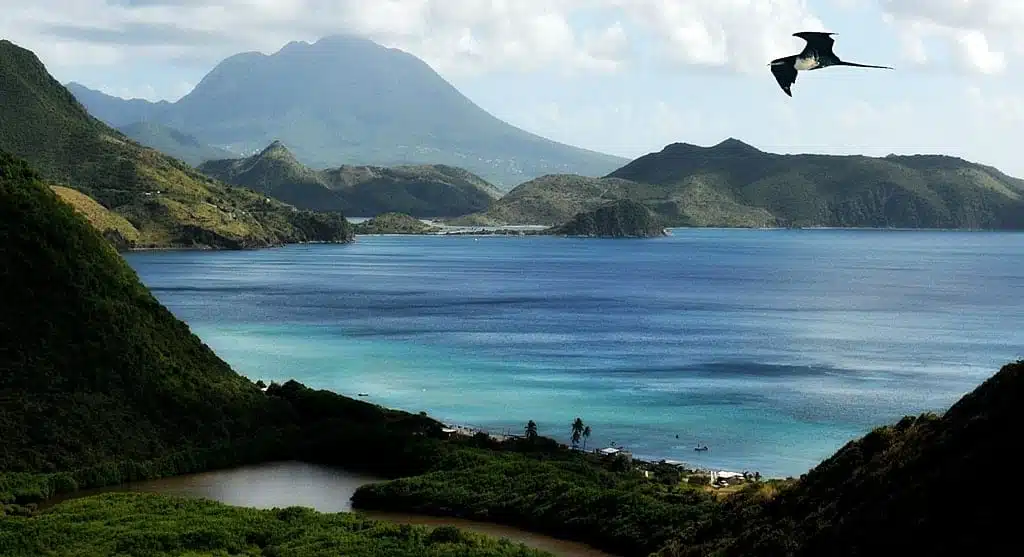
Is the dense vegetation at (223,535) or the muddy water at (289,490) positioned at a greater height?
the dense vegetation at (223,535)

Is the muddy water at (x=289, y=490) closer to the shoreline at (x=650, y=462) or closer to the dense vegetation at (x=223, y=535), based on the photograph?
the dense vegetation at (x=223, y=535)

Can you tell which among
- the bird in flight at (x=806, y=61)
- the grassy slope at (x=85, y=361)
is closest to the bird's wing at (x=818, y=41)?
the bird in flight at (x=806, y=61)

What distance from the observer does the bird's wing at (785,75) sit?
11.8m

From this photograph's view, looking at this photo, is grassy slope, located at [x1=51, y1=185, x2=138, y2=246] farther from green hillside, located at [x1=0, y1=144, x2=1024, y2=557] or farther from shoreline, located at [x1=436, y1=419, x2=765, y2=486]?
shoreline, located at [x1=436, y1=419, x2=765, y2=486]

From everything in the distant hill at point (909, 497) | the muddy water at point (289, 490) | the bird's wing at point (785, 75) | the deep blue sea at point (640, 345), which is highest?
the bird's wing at point (785, 75)

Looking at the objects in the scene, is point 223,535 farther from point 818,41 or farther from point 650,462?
point 818,41

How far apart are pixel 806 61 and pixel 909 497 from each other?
12843 mm

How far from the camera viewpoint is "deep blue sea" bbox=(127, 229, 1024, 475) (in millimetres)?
64438

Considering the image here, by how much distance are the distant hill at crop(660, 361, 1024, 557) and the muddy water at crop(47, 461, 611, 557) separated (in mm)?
13211

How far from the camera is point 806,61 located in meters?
11.8

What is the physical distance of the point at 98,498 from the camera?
132 feet

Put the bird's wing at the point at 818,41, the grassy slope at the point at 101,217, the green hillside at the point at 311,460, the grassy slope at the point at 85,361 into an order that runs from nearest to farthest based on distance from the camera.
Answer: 1. the bird's wing at the point at 818,41
2. the green hillside at the point at 311,460
3. the grassy slope at the point at 85,361
4. the grassy slope at the point at 101,217

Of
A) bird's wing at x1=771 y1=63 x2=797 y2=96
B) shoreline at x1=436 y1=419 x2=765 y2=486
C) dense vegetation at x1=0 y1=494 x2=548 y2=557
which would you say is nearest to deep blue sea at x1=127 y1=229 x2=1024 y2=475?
shoreline at x1=436 y1=419 x2=765 y2=486

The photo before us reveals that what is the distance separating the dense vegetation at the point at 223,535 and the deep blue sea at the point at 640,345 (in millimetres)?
21394
